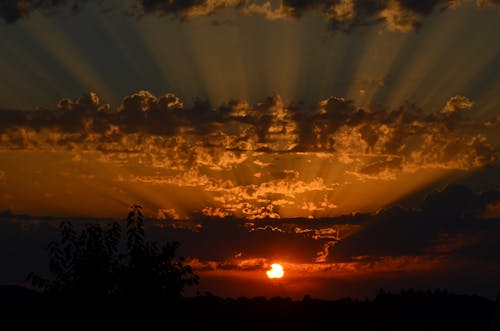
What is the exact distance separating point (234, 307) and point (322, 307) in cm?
1498

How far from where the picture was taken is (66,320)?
101 feet

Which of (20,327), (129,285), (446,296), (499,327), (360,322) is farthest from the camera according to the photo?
(446,296)

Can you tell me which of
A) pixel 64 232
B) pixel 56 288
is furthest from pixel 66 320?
pixel 64 232

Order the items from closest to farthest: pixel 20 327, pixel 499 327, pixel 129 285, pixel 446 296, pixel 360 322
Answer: pixel 129 285 < pixel 499 327 < pixel 20 327 < pixel 360 322 < pixel 446 296

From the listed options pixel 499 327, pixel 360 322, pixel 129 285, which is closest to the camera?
pixel 129 285

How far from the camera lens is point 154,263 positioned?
102 ft

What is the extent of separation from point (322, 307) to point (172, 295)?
8296 centimetres

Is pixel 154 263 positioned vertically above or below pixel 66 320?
above

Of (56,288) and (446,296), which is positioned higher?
(446,296)

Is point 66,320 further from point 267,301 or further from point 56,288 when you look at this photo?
point 267,301

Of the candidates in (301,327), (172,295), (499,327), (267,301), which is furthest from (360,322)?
(172,295)

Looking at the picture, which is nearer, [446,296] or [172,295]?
[172,295]

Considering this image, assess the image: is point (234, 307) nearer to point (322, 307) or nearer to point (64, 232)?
point (322, 307)

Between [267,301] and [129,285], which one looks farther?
[267,301]
